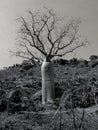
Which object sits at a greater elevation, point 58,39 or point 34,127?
point 58,39

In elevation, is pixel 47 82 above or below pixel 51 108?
above

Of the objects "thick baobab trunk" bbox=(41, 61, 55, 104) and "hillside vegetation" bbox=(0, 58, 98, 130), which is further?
"thick baobab trunk" bbox=(41, 61, 55, 104)

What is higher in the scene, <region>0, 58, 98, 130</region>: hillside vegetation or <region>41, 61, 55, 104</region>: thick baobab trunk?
<region>41, 61, 55, 104</region>: thick baobab trunk

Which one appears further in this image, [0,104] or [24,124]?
[0,104]

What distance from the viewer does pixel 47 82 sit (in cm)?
1622

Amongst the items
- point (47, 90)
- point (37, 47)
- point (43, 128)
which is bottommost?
point (43, 128)

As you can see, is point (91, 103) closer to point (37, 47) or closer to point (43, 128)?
point (37, 47)

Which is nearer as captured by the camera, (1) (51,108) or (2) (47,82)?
(1) (51,108)

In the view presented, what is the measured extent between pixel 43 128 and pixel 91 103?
6.16m

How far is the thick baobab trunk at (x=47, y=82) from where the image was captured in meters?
16.0

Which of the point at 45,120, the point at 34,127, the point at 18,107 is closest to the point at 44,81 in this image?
the point at 18,107

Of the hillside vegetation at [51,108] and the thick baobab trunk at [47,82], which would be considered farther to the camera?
the thick baobab trunk at [47,82]

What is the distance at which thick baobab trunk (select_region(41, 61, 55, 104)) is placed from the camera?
15984mm

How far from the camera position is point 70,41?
17.8 metres
